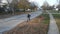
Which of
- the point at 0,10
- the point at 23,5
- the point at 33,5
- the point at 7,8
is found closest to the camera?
the point at 0,10

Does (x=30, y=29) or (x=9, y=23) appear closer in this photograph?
(x=30, y=29)

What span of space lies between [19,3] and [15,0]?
5.36 meters

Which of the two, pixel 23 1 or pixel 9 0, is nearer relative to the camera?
pixel 9 0

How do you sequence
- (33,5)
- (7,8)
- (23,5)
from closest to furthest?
(7,8) → (23,5) → (33,5)

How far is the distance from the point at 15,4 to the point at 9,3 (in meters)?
3.55

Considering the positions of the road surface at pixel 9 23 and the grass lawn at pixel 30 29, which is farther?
the road surface at pixel 9 23

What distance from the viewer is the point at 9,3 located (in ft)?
197

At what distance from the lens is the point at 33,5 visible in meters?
113

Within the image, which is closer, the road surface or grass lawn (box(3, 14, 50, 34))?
grass lawn (box(3, 14, 50, 34))

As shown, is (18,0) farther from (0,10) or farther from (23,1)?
(0,10)

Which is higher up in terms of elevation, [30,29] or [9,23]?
[30,29]

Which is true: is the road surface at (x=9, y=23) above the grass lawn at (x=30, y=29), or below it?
below

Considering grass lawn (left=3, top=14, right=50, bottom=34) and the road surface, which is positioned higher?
grass lawn (left=3, top=14, right=50, bottom=34)

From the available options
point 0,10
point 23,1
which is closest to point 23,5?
point 23,1
